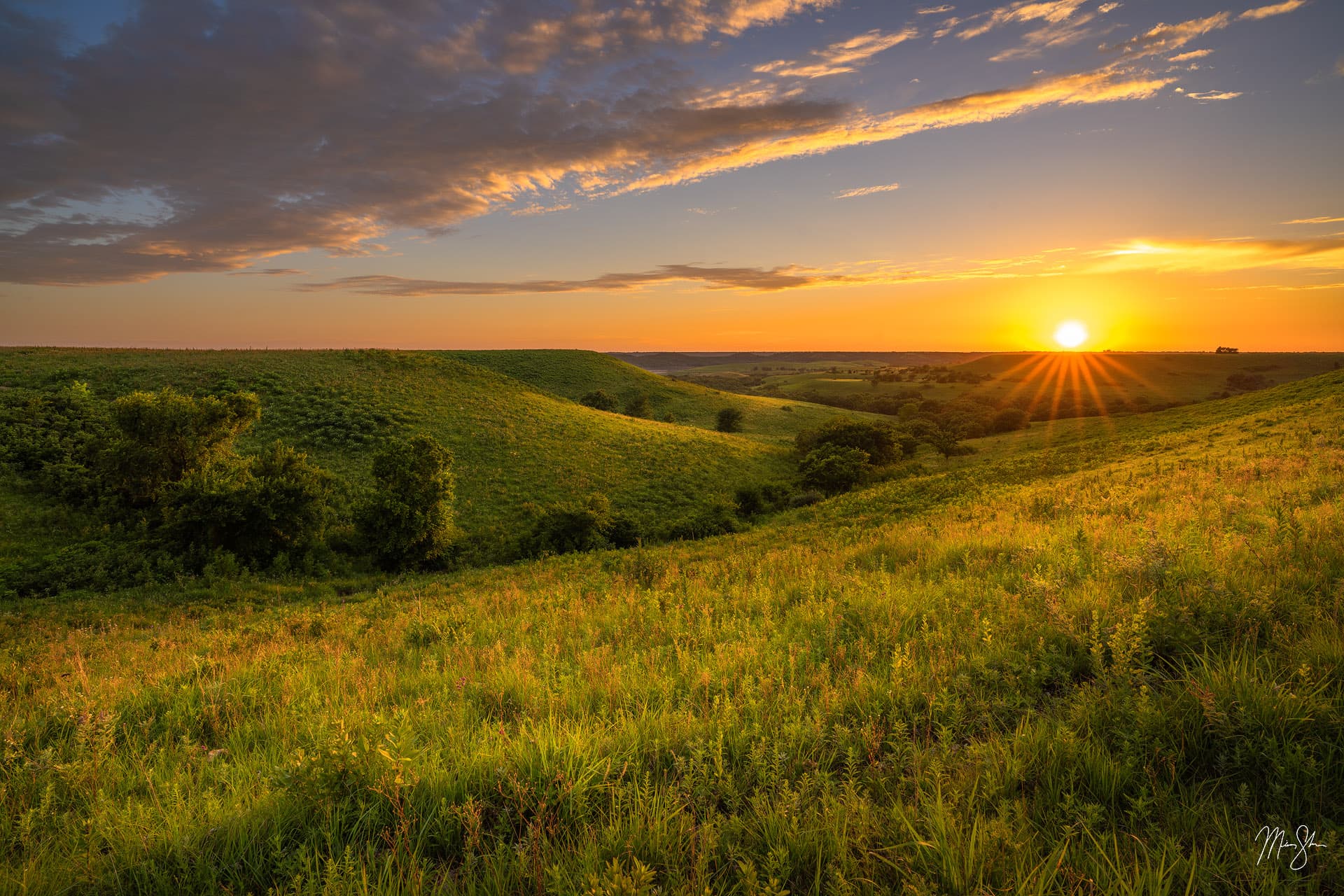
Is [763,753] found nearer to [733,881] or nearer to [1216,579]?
[733,881]

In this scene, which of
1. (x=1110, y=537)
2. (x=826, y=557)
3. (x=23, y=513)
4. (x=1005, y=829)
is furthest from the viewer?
(x=23, y=513)

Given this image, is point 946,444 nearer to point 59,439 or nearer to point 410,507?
point 410,507

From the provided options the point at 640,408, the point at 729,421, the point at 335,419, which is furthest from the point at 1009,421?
the point at 335,419

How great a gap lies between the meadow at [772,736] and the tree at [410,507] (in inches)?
607

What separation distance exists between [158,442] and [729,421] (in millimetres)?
67429

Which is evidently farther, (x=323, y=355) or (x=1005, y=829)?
(x=323, y=355)

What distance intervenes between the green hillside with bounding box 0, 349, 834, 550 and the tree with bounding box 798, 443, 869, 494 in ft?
19.3

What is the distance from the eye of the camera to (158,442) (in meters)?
26.7

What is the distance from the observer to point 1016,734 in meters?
3.77

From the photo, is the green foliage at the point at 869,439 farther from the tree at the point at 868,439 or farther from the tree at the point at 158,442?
the tree at the point at 158,442

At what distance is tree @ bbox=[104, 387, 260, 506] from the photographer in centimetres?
2628

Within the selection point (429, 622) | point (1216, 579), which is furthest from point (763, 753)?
point (429, 622)

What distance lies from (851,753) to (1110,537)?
7.38 meters

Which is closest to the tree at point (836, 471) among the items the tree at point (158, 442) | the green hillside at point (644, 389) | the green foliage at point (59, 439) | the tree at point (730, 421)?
the green hillside at point (644, 389)
